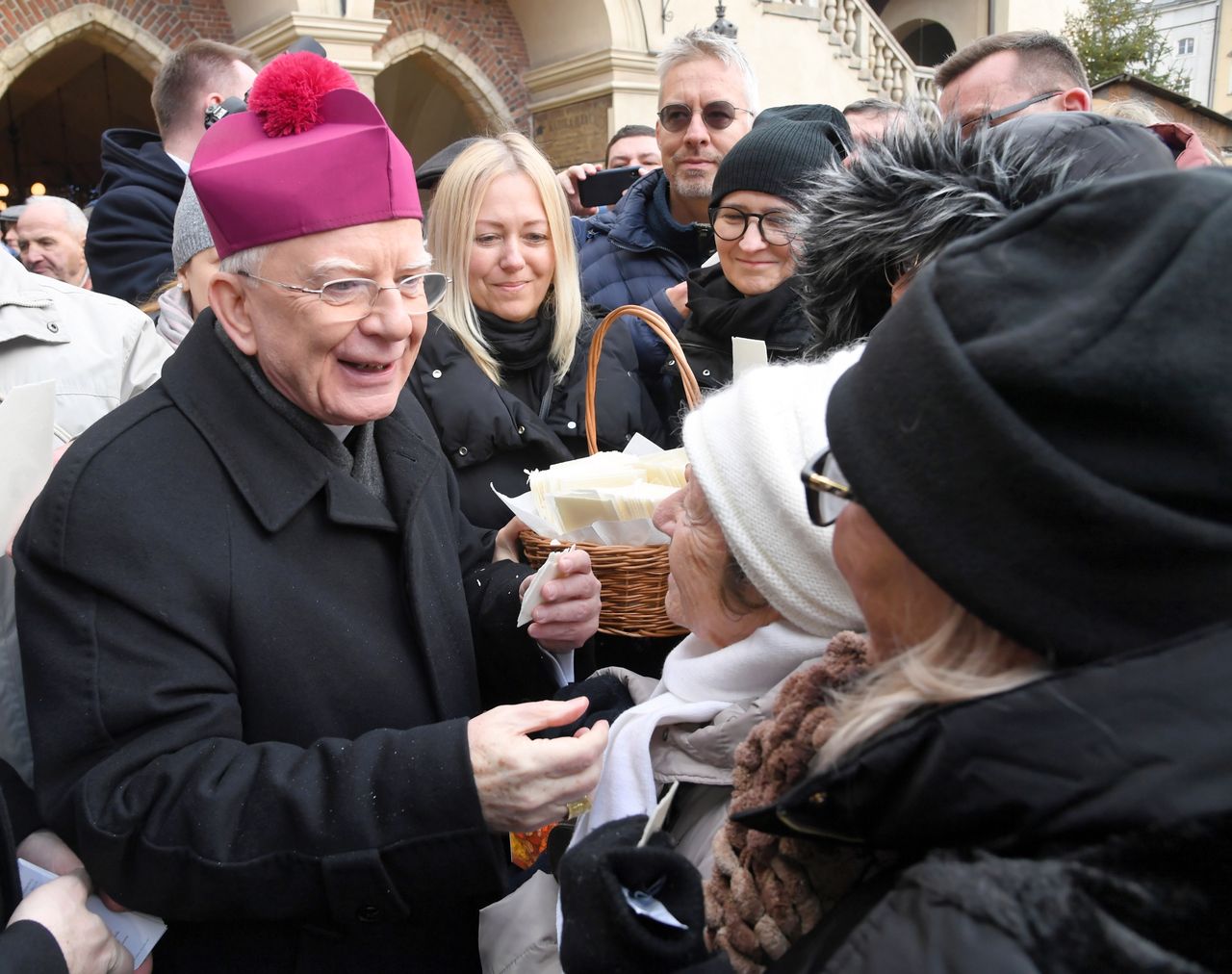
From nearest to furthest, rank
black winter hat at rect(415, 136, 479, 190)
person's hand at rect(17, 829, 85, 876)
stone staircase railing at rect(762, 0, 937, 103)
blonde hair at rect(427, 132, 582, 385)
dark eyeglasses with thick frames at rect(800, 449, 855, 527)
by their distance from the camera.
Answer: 1. dark eyeglasses with thick frames at rect(800, 449, 855, 527)
2. person's hand at rect(17, 829, 85, 876)
3. blonde hair at rect(427, 132, 582, 385)
4. black winter hat at rect(415, 136, 479, 190)
5. stone staircase railing at rect(762, 0, 937, 103)

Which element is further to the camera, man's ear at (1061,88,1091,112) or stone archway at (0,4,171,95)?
stone archway at (0,4,171,95)

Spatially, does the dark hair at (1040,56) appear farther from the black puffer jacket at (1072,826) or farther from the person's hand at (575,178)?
the black puffer jacket at (1072,826)

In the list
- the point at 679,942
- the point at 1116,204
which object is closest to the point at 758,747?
the point at 679,942

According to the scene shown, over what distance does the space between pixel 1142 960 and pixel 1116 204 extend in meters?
0.55

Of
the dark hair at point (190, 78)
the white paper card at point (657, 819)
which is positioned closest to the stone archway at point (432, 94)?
the dark hair at point (190, 78)

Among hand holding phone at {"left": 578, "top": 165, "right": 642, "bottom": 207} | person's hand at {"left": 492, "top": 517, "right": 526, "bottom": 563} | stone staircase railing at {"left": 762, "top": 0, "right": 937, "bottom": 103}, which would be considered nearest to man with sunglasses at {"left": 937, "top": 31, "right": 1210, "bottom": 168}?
hand holding phone at {"left": 578, "top": 165, "right": 642, "bottom": 207}

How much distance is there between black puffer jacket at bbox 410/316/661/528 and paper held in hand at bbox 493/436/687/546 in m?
0.39

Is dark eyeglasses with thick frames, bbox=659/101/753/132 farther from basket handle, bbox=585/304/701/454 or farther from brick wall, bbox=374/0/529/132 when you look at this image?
brick wall, bbox=374/0/529/132

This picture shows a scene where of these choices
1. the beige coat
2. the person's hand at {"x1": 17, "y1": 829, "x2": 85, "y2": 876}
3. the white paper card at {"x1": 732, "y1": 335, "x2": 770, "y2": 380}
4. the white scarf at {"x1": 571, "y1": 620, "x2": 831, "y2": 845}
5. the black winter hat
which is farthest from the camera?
the black winter hat

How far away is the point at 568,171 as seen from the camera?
17.7 ft

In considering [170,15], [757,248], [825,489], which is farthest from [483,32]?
[825,489]

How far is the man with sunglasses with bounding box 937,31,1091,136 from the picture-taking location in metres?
3.47

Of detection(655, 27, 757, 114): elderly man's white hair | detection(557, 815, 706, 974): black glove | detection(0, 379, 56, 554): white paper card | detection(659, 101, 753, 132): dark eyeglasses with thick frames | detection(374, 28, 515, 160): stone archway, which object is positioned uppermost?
detection(374, 28, 515, 160): stone archway

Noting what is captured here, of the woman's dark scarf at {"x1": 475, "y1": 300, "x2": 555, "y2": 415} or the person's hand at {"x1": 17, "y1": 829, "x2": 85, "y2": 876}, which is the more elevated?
the woman's dark scarf at {"x1": 475, "y1": 300, "x2": 555, "y2": 415}
